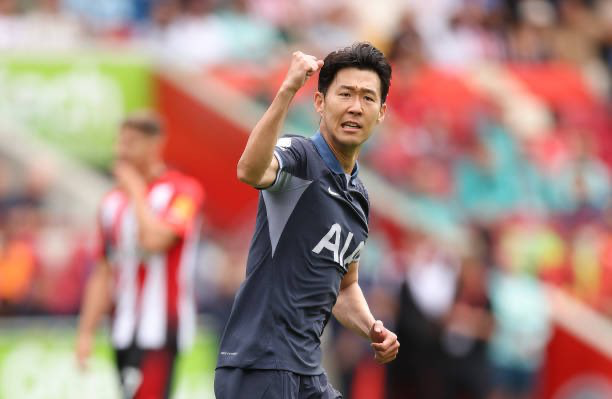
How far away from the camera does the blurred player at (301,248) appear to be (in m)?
5.16

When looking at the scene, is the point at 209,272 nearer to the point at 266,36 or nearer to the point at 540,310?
the point at 540,310

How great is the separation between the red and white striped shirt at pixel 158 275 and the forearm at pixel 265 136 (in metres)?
3.29

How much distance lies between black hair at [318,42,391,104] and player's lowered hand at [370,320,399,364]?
3.26 ft

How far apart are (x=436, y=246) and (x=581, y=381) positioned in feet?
6.32

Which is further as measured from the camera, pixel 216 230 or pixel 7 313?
pixel 216 230

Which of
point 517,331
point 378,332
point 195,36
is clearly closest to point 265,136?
point 378,332

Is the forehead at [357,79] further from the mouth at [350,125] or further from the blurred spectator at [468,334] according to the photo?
the blurred spectator at [468,334]

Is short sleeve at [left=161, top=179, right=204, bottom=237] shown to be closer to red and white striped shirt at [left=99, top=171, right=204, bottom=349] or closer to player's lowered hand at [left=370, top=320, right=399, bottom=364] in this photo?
red and white striped shirt at [left=99, top=171, right=204, bottom=349]

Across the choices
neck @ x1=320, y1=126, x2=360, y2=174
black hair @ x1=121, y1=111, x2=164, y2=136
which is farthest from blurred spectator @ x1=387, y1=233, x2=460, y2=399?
neck @ x1=320, y1=126, x2=360, y2=174

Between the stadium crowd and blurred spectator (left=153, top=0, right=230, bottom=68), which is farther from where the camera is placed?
blurred spectator (left=153, top=0, right=230, bottom=68)

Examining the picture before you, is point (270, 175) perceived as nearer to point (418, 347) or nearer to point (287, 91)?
point (287, 91)

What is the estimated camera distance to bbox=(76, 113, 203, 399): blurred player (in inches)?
314

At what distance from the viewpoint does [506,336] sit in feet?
41.7

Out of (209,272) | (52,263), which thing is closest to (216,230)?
(209,272)
